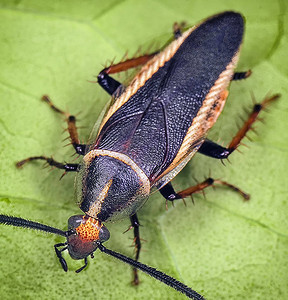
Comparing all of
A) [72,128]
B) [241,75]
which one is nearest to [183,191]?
[72,128]

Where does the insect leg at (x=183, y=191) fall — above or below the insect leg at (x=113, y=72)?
below

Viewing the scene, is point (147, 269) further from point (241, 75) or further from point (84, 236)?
point (241, 75)

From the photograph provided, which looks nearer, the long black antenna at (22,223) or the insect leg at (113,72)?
the long black antenna at (22,223)

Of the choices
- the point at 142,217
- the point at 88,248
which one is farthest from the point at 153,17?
the point at 88,248

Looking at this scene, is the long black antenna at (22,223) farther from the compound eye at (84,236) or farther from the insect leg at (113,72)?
the insect leg at (113,72)

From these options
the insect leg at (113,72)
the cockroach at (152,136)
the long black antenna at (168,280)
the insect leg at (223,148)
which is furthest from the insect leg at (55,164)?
the insect leg at (223,148)

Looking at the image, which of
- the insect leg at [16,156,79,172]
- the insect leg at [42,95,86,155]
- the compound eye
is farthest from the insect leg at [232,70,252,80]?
the compound eye

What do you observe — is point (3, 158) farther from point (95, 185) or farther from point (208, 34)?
point (208, 34)
